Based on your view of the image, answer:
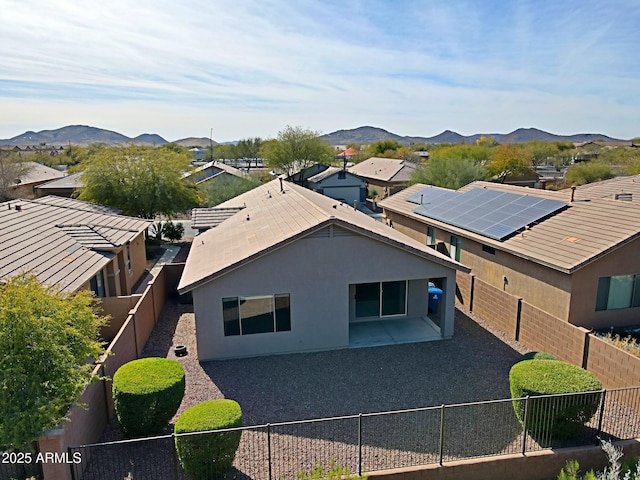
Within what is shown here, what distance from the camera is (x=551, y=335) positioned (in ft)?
46.0

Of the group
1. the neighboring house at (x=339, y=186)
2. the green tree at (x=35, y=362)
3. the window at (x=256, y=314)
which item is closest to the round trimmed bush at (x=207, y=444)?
the green tree at (x=35, y=362)

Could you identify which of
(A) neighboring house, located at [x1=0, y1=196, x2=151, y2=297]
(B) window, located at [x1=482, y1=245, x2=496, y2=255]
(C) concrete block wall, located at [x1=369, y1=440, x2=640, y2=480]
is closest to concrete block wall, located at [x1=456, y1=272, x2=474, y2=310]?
(B) window, located at [x1=482, y1=245, x2=496, y2=255]

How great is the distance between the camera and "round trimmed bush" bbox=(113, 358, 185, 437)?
31.3 ft

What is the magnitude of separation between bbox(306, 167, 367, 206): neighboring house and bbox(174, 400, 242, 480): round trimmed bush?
1658 inches

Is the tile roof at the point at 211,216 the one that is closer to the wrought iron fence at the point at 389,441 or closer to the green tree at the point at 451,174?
the wrought iron fence at the point at 389,441

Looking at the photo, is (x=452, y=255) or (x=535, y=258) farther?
(x=452, y=255)

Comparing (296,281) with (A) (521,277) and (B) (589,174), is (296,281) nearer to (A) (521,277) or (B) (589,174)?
(A) (521,277)

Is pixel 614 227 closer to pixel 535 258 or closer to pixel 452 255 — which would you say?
pixel 535 258

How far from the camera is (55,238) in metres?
17.6

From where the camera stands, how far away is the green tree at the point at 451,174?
41250 millimetres

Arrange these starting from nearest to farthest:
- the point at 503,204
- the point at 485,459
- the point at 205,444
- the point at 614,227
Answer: the point at 205,444
the point at 485,459
the point at 614,227
the point at 503,204

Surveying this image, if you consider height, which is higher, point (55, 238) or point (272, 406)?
point (55, 238)

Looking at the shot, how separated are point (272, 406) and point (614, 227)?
40.5 ft

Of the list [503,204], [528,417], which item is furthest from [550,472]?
[503,204]
